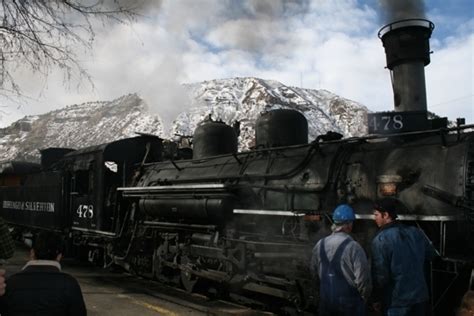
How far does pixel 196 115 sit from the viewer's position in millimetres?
122438

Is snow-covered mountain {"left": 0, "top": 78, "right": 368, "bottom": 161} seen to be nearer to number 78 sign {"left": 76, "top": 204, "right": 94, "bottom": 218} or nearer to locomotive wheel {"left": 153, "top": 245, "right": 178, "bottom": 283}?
number 78 sign {"left": 76, "top": 204, "right": 94, "bottom": 218}

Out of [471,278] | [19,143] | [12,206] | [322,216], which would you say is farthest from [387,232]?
[19,143]

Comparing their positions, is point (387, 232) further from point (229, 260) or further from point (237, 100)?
point (237, 100)

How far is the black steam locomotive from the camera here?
5055mm

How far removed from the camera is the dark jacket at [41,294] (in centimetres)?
256

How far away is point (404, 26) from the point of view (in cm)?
946

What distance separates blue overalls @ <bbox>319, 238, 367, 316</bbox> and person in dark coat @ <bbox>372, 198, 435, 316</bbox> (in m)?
0.21

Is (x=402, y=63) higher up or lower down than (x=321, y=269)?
higher up

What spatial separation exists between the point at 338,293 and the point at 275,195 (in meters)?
3.27

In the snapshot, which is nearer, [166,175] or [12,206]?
[166,175]

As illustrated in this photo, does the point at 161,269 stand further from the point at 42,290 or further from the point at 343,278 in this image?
the point at 42,290

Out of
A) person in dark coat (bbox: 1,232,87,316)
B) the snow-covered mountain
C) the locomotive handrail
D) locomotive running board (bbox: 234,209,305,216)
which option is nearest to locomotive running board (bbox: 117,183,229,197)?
locomotive running board (bbox: 234,209,305,216)

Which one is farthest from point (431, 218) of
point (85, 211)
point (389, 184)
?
point (85, 211)

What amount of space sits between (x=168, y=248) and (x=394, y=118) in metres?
4.98
